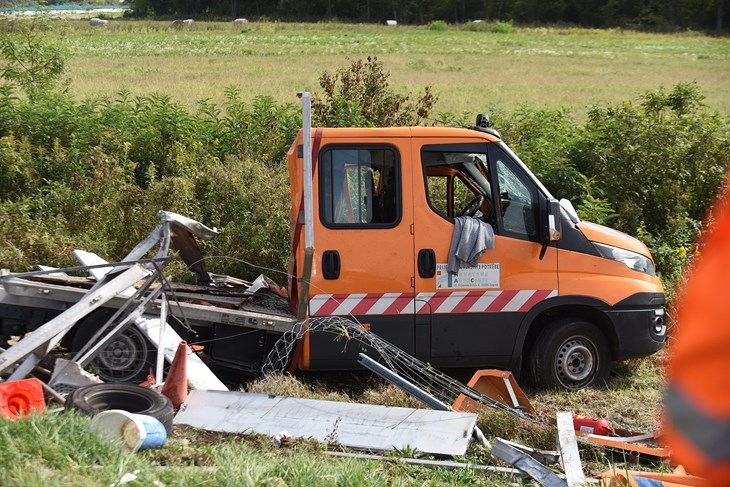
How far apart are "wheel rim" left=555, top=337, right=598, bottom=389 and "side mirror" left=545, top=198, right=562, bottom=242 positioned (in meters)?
0.97

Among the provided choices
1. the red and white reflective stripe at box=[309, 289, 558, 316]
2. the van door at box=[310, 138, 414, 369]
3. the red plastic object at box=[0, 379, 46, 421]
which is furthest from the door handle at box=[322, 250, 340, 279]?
the red plastic object at box=[0, 379, 46, 421]

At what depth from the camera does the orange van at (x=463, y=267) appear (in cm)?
762

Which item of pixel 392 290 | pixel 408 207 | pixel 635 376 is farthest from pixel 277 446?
pixel 635 376

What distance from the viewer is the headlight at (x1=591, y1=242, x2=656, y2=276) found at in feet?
26.4

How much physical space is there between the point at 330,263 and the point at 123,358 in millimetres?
1934

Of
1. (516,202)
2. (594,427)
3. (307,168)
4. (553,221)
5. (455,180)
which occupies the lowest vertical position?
(594,427)

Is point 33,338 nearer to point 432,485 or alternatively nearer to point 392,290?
point 392,290

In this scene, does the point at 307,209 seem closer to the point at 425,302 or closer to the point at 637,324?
the point at 425,302

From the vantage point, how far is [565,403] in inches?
308

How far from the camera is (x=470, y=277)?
7746 mm

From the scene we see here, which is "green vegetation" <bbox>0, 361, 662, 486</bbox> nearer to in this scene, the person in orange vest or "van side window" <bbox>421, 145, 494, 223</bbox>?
"van side window" <bbox>421, 145, 494, 223</bbox>

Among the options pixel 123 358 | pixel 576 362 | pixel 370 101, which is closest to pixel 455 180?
pixel 576 362

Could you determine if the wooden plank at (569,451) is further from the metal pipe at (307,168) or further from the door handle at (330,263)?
the metal pipe at (307,168)

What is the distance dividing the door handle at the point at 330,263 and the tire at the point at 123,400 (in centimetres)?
178
